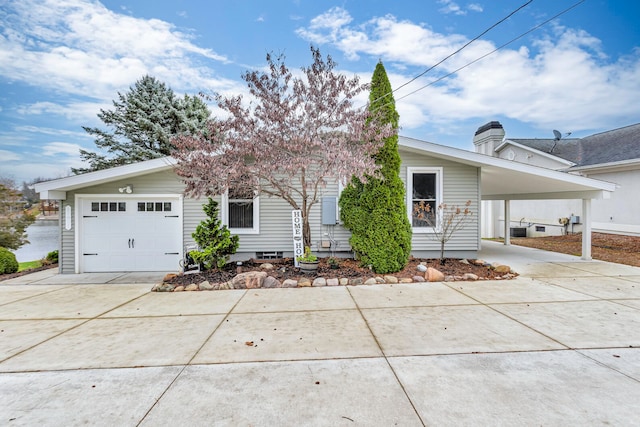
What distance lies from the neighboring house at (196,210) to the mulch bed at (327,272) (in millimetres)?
906

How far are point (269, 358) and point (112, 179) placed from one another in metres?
6.73

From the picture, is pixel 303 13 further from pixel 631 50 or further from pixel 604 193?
pixel 631 50

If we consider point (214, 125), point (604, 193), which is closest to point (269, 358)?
point (214, 125)

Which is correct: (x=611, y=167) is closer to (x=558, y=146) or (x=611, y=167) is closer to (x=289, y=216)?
(x=558, y=146)

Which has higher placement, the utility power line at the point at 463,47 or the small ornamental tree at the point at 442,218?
the utility power line at the point at 463,47

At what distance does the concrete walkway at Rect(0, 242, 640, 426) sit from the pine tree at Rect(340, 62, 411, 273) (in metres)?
1.31

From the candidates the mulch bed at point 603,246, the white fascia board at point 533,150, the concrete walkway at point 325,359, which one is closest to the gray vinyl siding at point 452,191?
the concrete walkway at point 325,359

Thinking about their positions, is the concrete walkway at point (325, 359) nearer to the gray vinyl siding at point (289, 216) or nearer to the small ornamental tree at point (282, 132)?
the small ornamental tree at point (282, 132)

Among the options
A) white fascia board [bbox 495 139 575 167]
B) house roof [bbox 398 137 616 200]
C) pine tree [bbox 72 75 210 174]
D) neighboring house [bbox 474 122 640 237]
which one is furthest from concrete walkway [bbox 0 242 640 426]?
pine tree [bbox 72 75 210 174]

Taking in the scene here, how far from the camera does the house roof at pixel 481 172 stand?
7059 millimetres

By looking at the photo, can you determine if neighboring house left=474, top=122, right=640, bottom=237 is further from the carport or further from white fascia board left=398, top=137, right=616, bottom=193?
white fascia board left=398, top=137, right=616, bottom=193

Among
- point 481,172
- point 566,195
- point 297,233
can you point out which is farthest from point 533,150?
point 297,233

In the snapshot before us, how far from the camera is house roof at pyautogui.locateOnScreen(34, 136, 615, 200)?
706 centimetres

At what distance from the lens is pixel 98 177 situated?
23.2 feet
